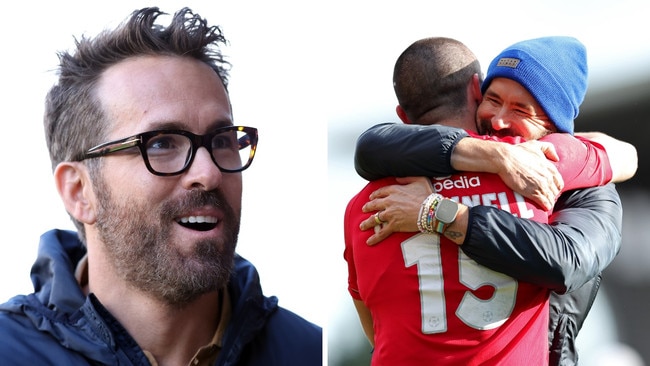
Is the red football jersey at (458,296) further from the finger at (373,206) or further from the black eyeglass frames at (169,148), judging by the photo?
the black eyeglass frames at (169,148)

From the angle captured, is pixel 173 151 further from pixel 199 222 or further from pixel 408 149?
pixel 408 149

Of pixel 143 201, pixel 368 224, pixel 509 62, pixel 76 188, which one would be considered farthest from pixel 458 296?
pixel 76 188

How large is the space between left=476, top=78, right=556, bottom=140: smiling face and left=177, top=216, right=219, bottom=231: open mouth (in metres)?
0.87

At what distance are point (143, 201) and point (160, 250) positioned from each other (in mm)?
156

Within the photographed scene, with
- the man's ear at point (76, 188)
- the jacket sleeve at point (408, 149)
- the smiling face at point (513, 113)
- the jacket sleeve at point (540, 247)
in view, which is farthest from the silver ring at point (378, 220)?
the man's ear at point (76, 188)

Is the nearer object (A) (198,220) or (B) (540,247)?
(B) (540,247)

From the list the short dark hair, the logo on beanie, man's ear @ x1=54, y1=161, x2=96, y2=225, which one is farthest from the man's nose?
the logo on beanie

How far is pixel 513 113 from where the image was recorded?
8.99 feet

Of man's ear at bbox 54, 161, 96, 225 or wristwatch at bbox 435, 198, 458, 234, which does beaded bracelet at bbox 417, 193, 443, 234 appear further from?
man's ear at bbox 54, 161, 96, 225

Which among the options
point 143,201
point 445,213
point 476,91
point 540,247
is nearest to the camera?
point 540,247

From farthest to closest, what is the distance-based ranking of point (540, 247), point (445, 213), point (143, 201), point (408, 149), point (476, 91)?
point (476, 91), point (143, 201), point (408, 149), point (445, 213), point (540, 247)

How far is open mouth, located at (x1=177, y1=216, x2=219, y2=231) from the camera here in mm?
2750

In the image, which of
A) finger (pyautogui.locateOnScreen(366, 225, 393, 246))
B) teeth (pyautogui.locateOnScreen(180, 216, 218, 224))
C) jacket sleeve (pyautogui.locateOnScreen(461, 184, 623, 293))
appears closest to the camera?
jacket sleeve (pyautogui.locateOnScreen(461, 184, 623, 293))

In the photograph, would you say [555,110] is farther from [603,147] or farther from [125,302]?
[125,302]
